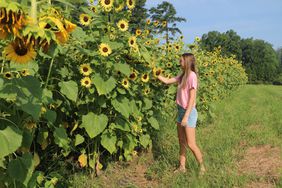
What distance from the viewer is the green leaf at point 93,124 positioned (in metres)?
3.94

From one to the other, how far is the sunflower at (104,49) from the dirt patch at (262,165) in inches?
76.2

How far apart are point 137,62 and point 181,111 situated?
78 centimetres

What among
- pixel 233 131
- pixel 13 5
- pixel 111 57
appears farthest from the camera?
pixel 233 131

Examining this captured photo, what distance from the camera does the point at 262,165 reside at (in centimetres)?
464

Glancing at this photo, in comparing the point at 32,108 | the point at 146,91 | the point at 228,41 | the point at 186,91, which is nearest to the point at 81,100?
the point at 146,91

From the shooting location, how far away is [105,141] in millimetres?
4180

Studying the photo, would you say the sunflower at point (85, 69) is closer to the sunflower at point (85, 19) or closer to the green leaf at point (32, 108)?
the sunflower at point (85, 19)

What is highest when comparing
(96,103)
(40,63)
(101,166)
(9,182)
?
(40,63)

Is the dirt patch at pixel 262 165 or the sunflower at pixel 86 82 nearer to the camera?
the sunflower at pixel 86 82

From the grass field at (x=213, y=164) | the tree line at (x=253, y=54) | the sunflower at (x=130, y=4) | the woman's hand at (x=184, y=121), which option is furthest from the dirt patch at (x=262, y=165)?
the tree line at (x=253, y=54)

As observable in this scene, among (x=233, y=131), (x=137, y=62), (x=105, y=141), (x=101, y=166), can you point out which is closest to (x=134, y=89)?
(x=137, y=62)

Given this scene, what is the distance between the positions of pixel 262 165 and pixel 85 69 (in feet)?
7.69

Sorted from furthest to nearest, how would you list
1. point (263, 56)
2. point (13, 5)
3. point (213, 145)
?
Result: point (263, 56), point (213, 145), point (13, 5)

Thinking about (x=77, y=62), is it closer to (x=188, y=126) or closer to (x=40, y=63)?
(x=40, y=63)
